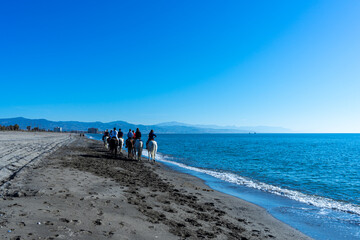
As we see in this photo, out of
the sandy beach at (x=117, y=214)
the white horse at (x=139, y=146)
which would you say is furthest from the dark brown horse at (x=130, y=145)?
the sandy beach at (x=117, y=214)

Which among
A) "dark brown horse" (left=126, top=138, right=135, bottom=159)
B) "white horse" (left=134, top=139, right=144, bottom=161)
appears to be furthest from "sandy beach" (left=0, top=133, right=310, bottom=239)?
"dark brown horse" (left=126, top=138, right=135, bottom=159)

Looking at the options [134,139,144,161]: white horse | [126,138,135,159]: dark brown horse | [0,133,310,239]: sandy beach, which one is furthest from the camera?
[126,138,135,159]: dark brown horse

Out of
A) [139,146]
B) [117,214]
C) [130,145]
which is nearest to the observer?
[117,214]

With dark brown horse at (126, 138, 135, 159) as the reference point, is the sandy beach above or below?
below

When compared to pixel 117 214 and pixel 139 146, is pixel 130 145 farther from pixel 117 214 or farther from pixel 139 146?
pixel 117 214

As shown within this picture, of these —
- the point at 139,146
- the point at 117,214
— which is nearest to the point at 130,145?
the point at 139,146

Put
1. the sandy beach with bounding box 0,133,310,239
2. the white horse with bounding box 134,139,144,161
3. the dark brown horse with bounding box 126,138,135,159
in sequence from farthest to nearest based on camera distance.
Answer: the dark brown horse with bounding box 126,138,135,159
the white horse with bounding box 134,139,144,161
the sandy beach with bounding box 0,133,310,239

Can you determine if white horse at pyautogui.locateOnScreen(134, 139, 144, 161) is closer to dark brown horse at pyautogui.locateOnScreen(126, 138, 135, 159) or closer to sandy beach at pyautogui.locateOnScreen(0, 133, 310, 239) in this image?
dark brown horse at pyautogui.locateOnScreen(126, 138, 135, 159)

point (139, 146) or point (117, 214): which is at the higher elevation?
point (139, 146)

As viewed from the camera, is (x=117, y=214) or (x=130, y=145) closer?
(x=117, y=214)

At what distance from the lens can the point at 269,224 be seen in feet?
23.1

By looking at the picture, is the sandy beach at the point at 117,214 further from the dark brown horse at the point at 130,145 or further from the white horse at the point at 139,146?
the dark brown horse at the point at 130,145

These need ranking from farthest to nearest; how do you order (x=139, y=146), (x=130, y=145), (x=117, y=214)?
(x=130, y=145) < (x=139, y=146) < (x=117, y=214)

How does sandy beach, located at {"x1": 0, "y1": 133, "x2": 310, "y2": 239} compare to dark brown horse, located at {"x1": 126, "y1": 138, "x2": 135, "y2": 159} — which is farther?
dark brown horse, located at {"x1": 126, "y1": 138, "x2": 135, "y2": 159}
